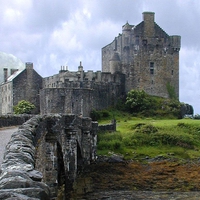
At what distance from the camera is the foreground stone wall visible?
6.67m

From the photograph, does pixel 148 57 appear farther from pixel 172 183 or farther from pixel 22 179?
pixel 22 179

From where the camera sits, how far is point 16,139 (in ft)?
36.4

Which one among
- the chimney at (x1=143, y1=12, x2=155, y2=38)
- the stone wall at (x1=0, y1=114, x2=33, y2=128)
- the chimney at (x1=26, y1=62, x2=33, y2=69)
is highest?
the chimney at (x1=143, y1=12, x2=155, y2=38)

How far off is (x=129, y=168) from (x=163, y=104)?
85.5 feet

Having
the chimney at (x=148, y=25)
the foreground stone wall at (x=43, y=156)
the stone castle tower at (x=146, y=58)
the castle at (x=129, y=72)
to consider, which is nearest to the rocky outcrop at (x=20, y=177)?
the foreground stone wall at (x=43, y=156)

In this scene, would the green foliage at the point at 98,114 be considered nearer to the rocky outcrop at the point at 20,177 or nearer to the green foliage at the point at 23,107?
the green foliage at the point at 23,107

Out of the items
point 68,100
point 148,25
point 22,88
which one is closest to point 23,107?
point 22,88

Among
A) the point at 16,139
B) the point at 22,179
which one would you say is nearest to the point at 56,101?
the point at 16,139

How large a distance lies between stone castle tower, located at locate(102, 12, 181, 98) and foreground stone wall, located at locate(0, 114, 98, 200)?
31.3 m

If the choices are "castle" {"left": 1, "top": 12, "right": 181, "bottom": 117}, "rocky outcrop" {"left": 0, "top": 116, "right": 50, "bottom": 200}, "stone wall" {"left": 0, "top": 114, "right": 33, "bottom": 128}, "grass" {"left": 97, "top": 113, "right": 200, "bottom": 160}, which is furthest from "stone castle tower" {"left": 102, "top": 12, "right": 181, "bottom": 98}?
"rocky outcrop" {"left": 0, "top": 116, "right": 50, "bottom": 200}

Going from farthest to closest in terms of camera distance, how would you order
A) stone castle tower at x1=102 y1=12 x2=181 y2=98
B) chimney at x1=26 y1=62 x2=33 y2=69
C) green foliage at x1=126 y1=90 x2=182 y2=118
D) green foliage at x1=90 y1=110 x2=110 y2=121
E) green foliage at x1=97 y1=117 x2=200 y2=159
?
1. chimney at x1=26 y1=62 x2=33 y2=69
2. stone castle tower at x1=102 y1=12 x2=181 y2=98
3. green foliage at x1=126 y1=90 x2=182 y2=118
4. green foliage at x1=90 y1=110 x2=110 y2=121
5. green foliage at x1=97 y1=117 x2=200 y2=159

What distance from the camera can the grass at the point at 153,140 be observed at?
46.5 meters

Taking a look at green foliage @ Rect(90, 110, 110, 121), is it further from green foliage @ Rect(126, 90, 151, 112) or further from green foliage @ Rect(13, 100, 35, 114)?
green foliage @ Rect(13, 100, 35, 114)

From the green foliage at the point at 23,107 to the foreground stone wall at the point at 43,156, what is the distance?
25.7 metres
